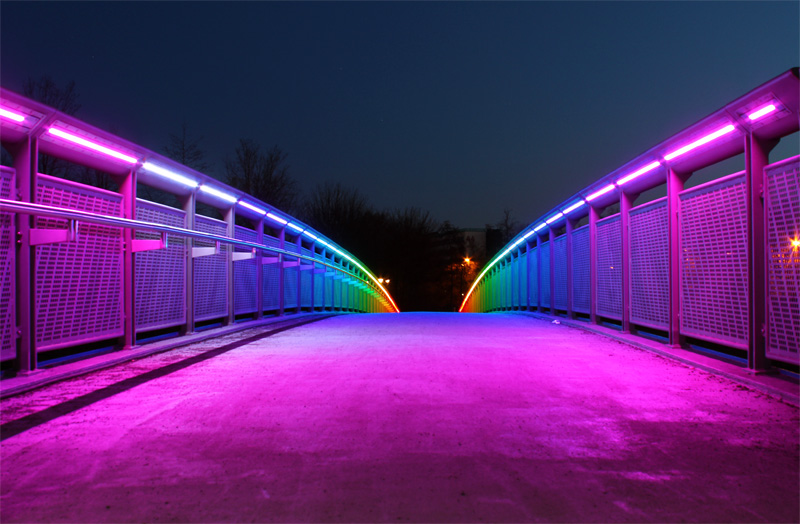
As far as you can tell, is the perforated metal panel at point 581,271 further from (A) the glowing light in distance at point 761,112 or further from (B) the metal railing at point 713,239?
(A) the glowing light in distance at point 761,112

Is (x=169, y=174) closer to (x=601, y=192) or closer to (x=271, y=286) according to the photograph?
(x=271, y=286)

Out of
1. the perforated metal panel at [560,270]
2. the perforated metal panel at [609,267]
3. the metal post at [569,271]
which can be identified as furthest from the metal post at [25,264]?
the perforated metal panel at [560,270]

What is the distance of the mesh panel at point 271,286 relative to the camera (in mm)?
11719

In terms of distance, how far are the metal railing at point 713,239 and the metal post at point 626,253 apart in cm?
2

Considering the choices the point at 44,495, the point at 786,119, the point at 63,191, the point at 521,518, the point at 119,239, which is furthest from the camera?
the point at 119,239

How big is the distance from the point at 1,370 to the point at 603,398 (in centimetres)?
565

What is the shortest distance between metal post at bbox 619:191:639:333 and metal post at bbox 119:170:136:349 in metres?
7.39

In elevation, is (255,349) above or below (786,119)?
below

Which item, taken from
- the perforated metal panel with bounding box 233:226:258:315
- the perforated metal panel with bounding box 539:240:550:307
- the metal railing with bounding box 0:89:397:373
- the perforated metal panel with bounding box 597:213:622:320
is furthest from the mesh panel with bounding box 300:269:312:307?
the perforated metal panel with bounding box 597:213:622:320

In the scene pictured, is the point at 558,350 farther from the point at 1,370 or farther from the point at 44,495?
the point at 1,370

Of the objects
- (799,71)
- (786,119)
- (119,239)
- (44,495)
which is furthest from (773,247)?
(119,239)

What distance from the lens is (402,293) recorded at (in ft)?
164

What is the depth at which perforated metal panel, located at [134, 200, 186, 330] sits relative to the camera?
691 cm

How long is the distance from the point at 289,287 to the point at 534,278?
776 centimetres
